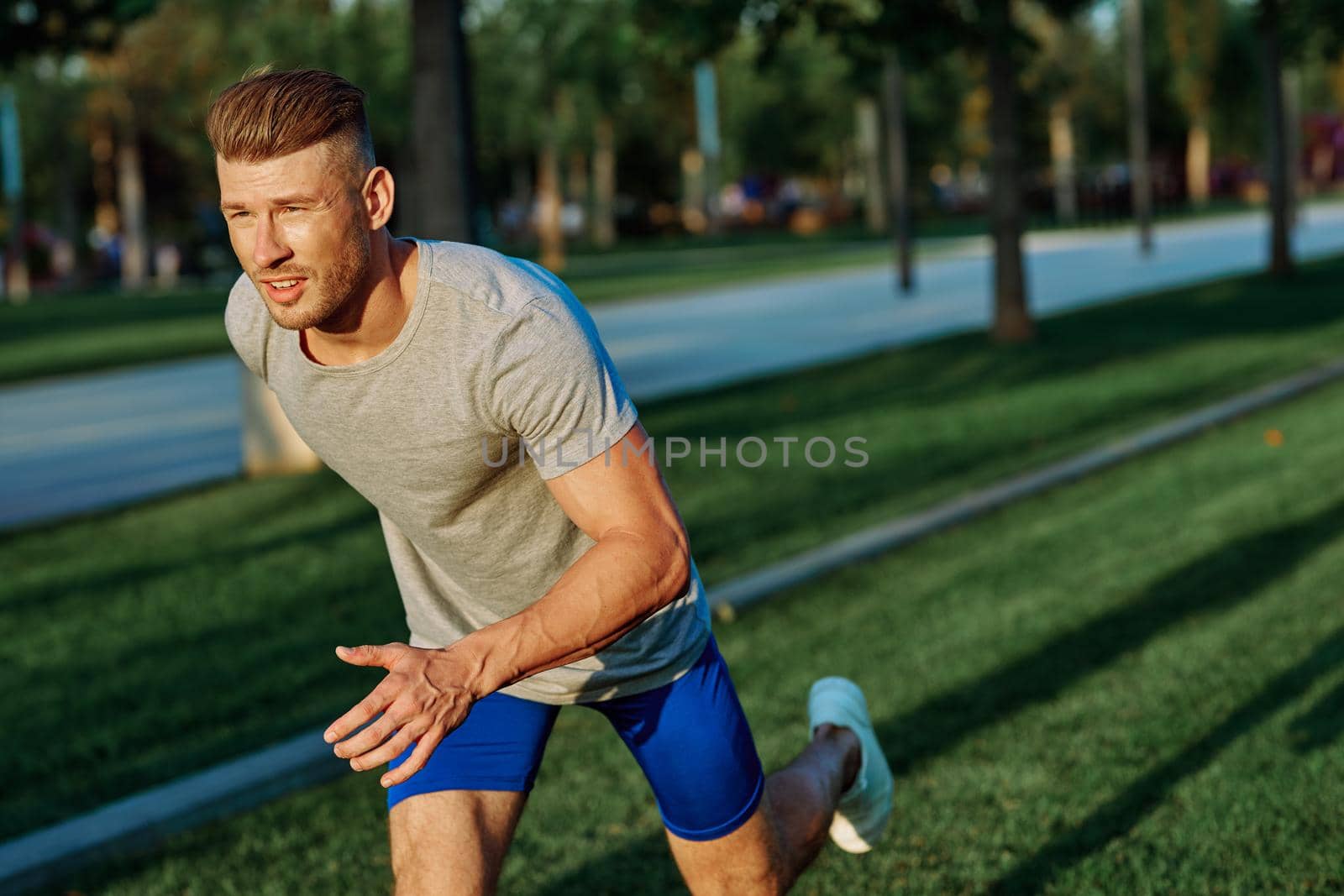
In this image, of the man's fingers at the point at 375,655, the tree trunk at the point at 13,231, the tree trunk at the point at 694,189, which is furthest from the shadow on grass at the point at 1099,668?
the tree trunk at the point at 694,189

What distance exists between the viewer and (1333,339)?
1494 cm

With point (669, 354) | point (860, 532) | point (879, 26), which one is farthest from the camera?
point (669, 354)

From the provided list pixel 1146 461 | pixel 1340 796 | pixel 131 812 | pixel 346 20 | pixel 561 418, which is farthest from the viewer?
pixel 346 20

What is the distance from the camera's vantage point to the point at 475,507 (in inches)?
113

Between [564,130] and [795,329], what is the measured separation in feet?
125

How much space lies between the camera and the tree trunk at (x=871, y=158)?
4741 centimetres

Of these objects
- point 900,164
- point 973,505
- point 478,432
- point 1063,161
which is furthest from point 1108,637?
point 1063,161

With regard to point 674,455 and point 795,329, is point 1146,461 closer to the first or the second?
point 674,455

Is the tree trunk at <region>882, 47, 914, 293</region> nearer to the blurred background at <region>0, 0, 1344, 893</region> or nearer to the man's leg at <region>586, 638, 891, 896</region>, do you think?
the blurred background at <region>0, 0, 1344, 893</region>

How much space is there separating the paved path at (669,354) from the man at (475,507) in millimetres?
7373

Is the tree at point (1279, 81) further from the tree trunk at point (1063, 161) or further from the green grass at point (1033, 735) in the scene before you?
the tree trunk at point (1063, 161)

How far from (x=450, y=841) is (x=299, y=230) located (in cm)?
118

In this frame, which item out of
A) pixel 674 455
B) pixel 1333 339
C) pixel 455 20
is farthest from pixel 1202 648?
pixel 1333 339

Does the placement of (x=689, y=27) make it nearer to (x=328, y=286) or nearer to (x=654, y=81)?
(x=328, y=286)
